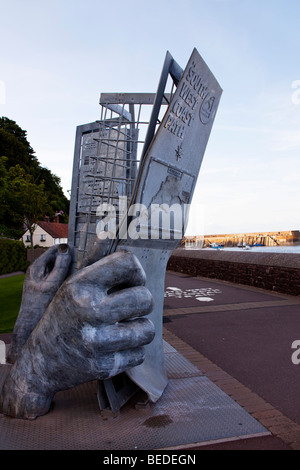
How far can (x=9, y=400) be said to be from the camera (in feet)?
9.34

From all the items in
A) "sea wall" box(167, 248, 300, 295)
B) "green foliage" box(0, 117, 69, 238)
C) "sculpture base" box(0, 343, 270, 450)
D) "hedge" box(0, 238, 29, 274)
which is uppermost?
"green foliage" box(0, 117, 69, 238)

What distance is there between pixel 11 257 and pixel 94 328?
65.5 feet

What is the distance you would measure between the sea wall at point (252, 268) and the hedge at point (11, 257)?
10.5 metres

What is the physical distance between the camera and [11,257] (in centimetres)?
2075

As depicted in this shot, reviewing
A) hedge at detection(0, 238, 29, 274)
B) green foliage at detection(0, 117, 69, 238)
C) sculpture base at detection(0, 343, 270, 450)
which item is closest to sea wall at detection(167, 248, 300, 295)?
sculpture base at detection(0, 343, 270, 450)

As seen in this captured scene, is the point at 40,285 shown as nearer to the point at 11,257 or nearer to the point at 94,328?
the point at 94,328

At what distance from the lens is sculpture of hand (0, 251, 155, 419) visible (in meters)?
2.40

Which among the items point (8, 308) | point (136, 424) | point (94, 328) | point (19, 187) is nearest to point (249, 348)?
point (136, 424)

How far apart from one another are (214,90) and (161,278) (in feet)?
5.85

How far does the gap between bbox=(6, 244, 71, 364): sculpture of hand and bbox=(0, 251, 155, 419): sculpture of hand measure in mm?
528

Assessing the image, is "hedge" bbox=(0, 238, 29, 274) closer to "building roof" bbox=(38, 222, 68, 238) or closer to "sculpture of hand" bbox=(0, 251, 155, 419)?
"sculpture of hand" bbox=(0, 251, 155, 419)

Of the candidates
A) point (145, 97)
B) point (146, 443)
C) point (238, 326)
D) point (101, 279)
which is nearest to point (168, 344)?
point (238, 326)

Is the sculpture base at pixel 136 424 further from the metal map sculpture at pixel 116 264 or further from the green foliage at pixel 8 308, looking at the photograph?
the green foliage at pixel 8 308

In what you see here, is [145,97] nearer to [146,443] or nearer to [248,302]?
[146,443]
